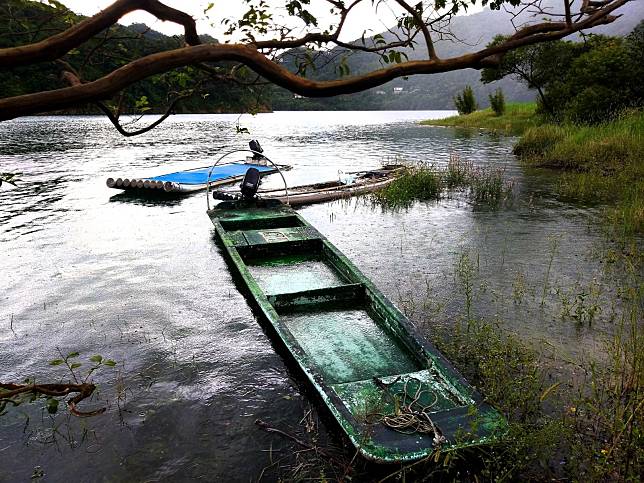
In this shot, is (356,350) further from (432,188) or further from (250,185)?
(432,188)

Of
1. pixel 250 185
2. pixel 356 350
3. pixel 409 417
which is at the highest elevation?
pixel 250 185

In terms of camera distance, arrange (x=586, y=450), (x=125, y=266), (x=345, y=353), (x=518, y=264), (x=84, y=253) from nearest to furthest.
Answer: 1. (x=586, y=450)
2. (x=345, y=353)
3. (x=518, y=264)
4. (x=125, y=266)
5. (x=84, y=253)

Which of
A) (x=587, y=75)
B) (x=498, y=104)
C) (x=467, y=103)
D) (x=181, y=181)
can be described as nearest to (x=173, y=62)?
(x=181, y=181)

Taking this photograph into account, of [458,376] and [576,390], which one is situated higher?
[458,376]

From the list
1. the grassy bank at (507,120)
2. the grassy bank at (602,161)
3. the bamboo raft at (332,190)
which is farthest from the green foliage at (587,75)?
the bamboo raft at (332,190)

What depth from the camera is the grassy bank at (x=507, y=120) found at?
41.5 m

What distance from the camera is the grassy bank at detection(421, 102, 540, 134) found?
41.5 m

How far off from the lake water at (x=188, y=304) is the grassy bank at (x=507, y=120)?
24753 mm

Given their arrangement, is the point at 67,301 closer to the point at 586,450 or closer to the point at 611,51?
the point at 586,450

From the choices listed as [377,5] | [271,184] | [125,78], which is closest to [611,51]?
[271,184]

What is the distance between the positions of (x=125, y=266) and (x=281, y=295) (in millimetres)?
5250

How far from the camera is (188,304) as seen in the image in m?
8.73

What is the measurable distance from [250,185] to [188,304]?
464 cm

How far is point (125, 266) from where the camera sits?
35.9 feet
